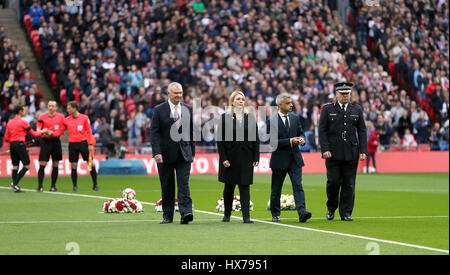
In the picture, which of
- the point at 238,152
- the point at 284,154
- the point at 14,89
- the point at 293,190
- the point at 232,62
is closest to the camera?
the point at 238,152

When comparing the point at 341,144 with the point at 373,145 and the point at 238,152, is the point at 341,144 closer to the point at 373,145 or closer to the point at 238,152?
the point at 238,152

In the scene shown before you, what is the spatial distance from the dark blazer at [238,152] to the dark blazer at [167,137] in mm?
508

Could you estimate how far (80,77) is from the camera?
3331 cm

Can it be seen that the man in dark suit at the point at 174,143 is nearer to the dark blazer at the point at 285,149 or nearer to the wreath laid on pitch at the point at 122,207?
the dark blazer at the point at 285,149

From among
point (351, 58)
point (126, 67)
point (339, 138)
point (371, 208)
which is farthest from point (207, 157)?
point (339, 138)

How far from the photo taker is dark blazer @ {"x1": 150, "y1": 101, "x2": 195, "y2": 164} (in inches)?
555

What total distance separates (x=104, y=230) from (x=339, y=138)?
14.8 feet

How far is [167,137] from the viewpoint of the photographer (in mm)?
14172

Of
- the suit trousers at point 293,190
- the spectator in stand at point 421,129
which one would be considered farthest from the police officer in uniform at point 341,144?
the spectator in stand at point 421,129

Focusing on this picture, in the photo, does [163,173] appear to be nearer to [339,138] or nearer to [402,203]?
[339,138]

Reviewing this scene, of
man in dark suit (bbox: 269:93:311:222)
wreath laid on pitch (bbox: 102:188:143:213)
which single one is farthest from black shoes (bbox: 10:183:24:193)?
man in dark suit (bbox: 269:93:311:222)

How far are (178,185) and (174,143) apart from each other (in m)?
0.70

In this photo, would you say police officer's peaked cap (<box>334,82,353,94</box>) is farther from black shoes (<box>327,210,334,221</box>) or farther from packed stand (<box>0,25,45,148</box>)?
packed stand (<box>0,25,45,148</box>)

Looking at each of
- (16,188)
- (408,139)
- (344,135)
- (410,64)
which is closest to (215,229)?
(344,135)
